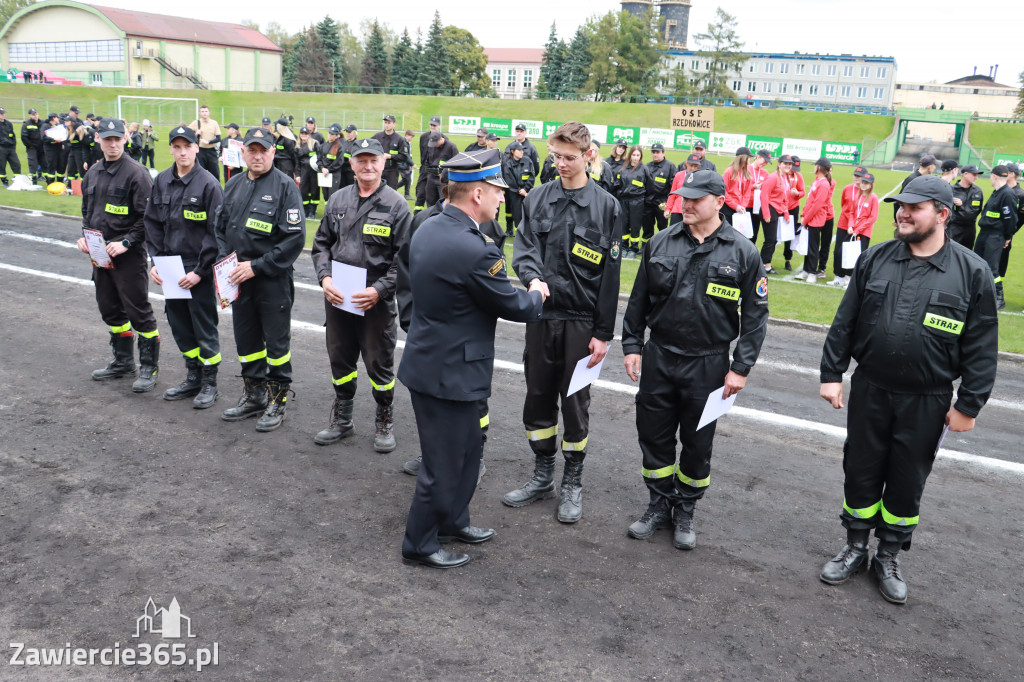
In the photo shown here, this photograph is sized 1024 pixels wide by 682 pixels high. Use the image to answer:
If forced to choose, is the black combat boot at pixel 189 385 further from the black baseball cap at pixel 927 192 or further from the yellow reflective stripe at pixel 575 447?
the black baseball cap at pixel 927 192

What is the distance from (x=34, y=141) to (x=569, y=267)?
948 inches

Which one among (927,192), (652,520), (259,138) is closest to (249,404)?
(259,138)

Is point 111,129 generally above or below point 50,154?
above

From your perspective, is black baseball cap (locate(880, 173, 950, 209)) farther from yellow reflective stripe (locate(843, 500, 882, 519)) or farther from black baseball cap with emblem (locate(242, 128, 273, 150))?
black baseball cap with emblem (locate(242, 128, 273, 150))

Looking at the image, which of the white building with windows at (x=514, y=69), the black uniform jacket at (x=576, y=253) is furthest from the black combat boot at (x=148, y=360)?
the white building with windows at (x=514, y=69)

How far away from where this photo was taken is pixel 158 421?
21.8ft

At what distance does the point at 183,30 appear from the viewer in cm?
8406

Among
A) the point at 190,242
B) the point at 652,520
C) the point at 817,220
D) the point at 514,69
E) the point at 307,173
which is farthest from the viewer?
the point at 514,69

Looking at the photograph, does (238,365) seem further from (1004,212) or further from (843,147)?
(843,147)

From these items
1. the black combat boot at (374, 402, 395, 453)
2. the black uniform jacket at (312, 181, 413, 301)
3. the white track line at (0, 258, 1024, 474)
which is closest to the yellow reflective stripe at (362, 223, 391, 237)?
the black uniform jacket at (312, 181, 413, 301)

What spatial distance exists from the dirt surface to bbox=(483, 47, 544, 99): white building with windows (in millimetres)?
125175

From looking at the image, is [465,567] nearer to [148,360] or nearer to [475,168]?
[475,168]

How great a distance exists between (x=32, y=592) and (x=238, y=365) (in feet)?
13.7

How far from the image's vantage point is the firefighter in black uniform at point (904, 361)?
4.24 meters
